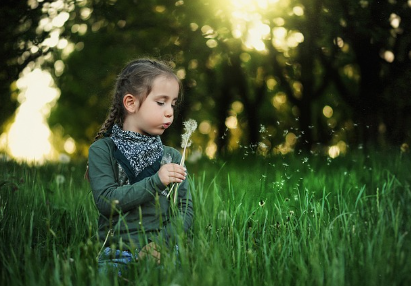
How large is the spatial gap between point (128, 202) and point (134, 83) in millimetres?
702

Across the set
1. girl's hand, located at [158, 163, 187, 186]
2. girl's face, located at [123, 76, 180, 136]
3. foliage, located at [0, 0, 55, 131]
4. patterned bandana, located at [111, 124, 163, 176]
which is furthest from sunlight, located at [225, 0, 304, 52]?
girl's hand, located at [158, 163, 187, 186]

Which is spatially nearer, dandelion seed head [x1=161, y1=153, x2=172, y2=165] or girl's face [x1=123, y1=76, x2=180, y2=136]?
girl's face [x1=123, y1=76, x2=180, y2=136]

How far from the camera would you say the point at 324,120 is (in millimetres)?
8094

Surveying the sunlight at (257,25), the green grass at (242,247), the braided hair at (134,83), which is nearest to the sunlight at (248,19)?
the sunlight at (257,25)

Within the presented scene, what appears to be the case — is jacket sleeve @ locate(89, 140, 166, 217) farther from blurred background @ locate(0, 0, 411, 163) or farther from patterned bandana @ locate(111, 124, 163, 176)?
blurred background @ locate(0, 0, 411, 163)

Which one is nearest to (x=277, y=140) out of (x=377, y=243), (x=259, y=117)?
(x=259, y=117)

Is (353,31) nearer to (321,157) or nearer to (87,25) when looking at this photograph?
(321,157)

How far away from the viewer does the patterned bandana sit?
2711 millimetres

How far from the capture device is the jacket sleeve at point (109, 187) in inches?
99.6

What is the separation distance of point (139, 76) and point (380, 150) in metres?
3.87

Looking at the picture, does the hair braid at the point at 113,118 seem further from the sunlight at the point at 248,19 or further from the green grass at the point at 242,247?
the sunlight at the point at 248,19

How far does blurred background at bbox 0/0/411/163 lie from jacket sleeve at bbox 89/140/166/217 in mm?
2729

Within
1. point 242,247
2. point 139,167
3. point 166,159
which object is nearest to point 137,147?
point 139,167

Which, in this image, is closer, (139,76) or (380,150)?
(139,76)
